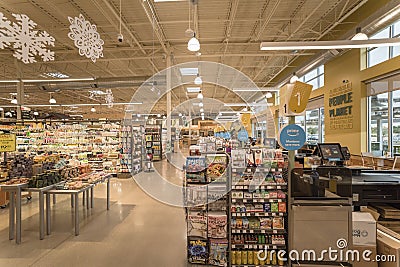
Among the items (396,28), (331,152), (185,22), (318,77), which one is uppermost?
(185,22)

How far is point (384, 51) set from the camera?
24.2ft

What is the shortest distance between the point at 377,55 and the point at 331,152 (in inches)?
235

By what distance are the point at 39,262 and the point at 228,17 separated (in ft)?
23.9

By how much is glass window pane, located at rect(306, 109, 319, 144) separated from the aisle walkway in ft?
30.8

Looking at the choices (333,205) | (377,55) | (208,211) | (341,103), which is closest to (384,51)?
(377,55)

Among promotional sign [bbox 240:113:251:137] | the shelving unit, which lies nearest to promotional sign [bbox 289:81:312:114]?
promotional sign [bbox 240:113:251:137]

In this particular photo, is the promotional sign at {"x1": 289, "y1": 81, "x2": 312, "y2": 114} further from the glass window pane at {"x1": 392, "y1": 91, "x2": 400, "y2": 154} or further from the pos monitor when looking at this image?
the glass window pane at {"x1": 392, "y1": 91, "x2": 400, "y2": 154}

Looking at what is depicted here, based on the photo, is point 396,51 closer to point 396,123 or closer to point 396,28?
point 396,28

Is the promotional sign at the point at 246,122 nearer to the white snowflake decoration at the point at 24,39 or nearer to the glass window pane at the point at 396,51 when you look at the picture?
the glass window pane at the point at 396,51

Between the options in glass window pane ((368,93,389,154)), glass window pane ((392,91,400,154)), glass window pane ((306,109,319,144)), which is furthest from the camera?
glass window pane ((306,109,319,144))

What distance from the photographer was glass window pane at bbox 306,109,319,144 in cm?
1278

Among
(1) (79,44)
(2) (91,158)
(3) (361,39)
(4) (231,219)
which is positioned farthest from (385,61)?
(2) (91,158)

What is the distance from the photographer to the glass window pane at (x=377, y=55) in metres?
7.30

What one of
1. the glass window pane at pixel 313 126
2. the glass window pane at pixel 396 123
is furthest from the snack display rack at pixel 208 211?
the glass window pane at pixel 313 126
